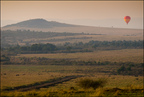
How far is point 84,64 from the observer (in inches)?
1870

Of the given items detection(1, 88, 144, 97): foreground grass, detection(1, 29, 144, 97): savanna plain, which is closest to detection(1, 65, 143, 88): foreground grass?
detection(1, 29, 144, 97): savanna plain

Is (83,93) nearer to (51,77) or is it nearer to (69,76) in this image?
(51,77)

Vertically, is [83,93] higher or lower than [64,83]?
higher

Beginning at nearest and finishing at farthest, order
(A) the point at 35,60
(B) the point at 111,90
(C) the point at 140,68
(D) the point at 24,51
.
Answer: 1. (B) the point at 111,90
2. (C) the point at 140,68
3. (A) the point at 35,60
4. (D) the point at 24,51

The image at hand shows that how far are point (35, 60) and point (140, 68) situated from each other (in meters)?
20.7

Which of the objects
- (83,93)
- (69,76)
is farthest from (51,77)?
(83,93)

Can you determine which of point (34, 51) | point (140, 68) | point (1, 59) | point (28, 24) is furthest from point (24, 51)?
point (28, 24)

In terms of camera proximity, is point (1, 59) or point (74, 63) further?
point (1, 59)

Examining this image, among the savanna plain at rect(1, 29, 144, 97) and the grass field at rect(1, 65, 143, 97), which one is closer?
the grass field at rect(1, 65, 143, 97)

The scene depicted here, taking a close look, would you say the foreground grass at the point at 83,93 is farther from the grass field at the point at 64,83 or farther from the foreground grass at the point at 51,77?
the foreground grass at the point at 51,77

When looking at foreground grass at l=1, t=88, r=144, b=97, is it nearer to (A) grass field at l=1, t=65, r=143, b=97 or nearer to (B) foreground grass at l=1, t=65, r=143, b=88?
(A) grass field at l=1, t=65, r=143, b=97

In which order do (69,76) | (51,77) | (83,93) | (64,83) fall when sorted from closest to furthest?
(83,93) < (64,83) < (51,77) < (69,76)

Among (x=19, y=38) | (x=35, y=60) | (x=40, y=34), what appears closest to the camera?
(x=35, y=60)

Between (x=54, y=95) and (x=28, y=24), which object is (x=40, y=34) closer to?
(x=28, y=24)
